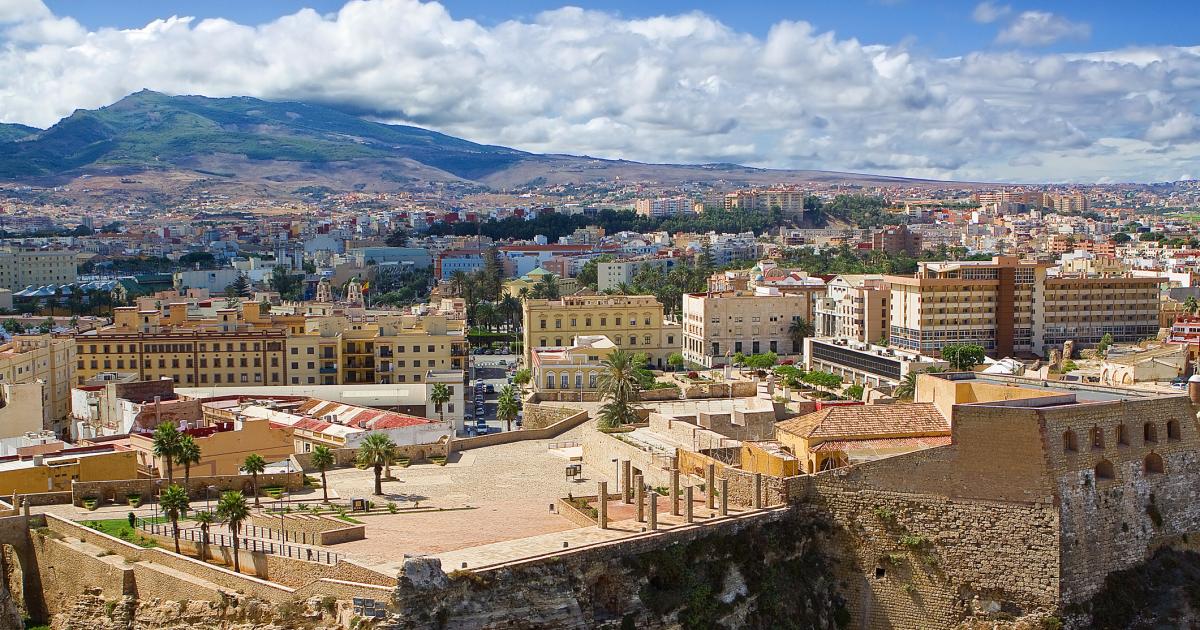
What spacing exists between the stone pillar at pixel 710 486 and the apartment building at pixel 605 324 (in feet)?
109

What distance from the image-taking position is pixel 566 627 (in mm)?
18422

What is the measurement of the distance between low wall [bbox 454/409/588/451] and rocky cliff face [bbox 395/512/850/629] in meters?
10.9

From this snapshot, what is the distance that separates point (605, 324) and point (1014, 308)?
1913cm

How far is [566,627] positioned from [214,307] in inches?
1555

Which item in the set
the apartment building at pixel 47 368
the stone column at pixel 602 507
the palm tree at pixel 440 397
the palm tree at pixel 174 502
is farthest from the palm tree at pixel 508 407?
the stone column at pixel 602 507

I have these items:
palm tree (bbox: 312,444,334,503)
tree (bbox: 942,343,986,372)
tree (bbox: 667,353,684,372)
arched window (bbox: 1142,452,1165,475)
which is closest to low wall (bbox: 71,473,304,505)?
palm tree (bbox: 312,444,334,503)

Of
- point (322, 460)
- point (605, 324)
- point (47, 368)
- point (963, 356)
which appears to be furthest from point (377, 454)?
point (963, 356)

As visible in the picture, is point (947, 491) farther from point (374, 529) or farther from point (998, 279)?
point (998, 279)

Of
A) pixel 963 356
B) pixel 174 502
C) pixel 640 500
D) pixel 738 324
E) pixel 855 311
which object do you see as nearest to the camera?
pixel 640 500

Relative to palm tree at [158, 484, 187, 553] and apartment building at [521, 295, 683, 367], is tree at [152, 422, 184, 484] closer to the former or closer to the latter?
palm tree at [158, 484, 187, 553]

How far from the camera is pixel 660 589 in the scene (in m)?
19.7

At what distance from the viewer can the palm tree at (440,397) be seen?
36.8m

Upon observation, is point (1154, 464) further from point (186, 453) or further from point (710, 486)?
point (186, 453)

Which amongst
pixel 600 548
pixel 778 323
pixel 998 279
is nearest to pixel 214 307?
pixel 778 323
